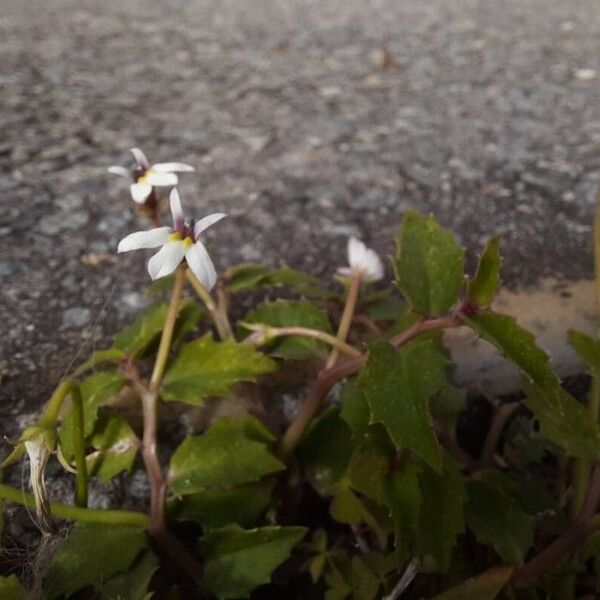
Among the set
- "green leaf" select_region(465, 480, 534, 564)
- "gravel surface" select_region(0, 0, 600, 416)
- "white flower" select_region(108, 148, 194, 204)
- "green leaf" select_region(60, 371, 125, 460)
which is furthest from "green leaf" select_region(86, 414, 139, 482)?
"green leaf" select_region(465, 480, 534, 564)

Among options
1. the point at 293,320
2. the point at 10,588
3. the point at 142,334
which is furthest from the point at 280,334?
the point at 10,588

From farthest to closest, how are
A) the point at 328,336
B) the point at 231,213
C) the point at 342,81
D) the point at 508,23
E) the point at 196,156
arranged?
the point at 508,23, the point at 342,81, the point at 196,156, the point at 231,213, the point at 328,336

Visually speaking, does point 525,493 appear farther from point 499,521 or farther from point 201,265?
point 201,265

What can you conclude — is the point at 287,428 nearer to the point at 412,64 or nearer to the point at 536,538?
the point at 536,538

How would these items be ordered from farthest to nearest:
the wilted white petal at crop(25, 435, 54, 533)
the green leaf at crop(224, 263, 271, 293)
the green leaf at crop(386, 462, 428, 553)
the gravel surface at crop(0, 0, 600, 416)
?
the gravel surface at crop(0, 0, 600, 416), the green leaf at crop(224, 263, 271, 293), the green leaf at crop(386, 462, 428, 553), the wilted white petal at crop(25, 435, 54, 533)

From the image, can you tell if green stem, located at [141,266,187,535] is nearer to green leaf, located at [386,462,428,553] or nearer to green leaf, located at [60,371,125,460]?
green leaf, located at [60,371,125,460]

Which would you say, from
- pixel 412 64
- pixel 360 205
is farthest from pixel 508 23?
pixel 360 205
